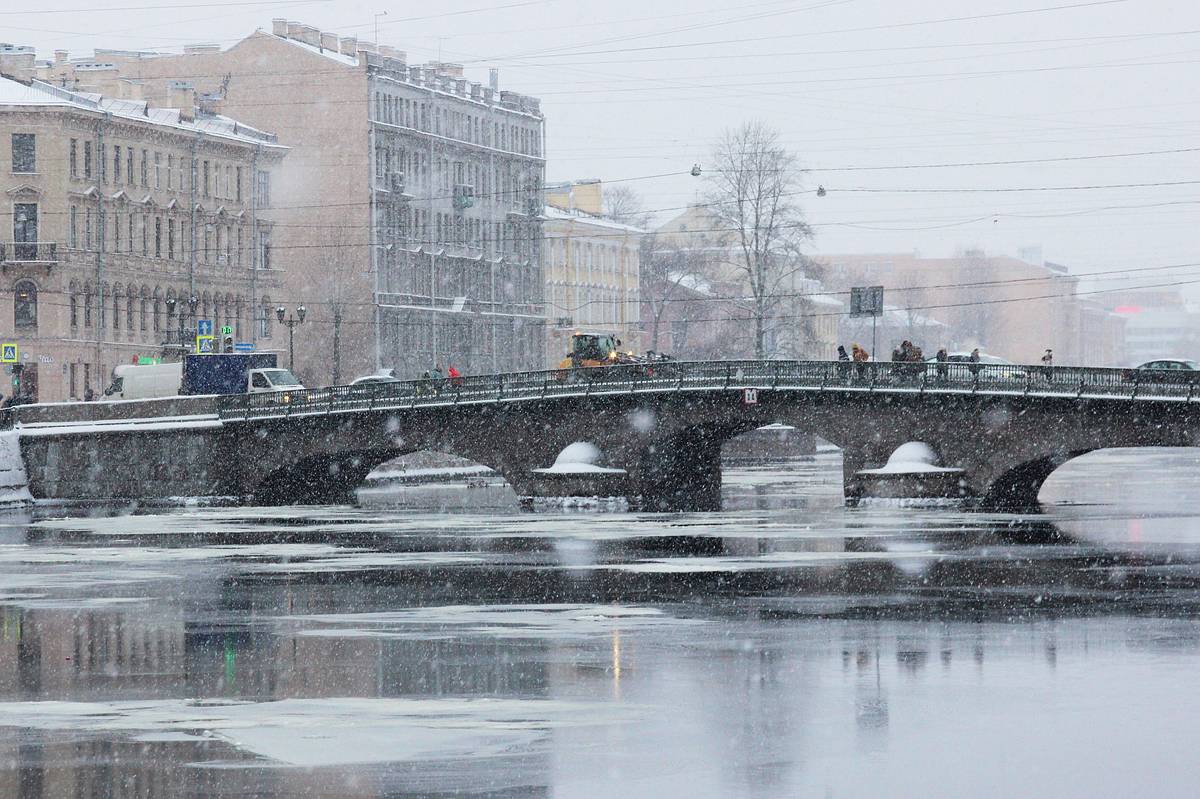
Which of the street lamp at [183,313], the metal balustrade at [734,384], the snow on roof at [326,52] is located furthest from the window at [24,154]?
the snow on roof at [326,52]

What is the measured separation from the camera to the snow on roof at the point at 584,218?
440 ft

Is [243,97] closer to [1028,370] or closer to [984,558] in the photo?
[1028,370]

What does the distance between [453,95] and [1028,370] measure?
61.2 m

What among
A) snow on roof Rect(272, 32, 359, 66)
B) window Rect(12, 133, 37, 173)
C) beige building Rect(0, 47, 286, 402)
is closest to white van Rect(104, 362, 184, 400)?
beige building Rect(0, 47, 286, 402)

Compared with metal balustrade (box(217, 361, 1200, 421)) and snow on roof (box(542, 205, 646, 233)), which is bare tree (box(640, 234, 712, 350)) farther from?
metal balustrade (box(217, 361, 1200, 421))

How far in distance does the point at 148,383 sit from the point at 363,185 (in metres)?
30.6

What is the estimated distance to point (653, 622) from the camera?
33219 mm

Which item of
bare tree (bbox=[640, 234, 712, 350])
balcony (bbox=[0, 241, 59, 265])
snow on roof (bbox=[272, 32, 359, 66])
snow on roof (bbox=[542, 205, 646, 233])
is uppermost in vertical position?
snow on roof (bbox=[272, 32, 359, 66])

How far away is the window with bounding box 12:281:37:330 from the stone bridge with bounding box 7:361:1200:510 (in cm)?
1336

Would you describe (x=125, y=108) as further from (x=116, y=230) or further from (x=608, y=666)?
(x=608, y=666)

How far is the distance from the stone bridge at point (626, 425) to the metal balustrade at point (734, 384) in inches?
2.2

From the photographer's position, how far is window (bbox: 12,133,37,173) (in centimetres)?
8944

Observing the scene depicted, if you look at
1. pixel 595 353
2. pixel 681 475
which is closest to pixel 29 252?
pixel 595 353

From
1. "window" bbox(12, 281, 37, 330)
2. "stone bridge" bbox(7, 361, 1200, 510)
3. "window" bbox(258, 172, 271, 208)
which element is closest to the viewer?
"stone bridge" bbox(7, 361, 1200, 510)
